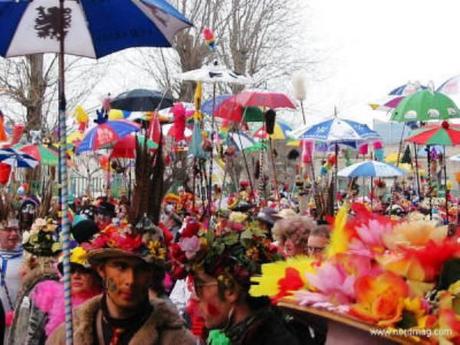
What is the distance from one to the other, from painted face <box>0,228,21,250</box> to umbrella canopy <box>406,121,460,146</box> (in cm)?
541

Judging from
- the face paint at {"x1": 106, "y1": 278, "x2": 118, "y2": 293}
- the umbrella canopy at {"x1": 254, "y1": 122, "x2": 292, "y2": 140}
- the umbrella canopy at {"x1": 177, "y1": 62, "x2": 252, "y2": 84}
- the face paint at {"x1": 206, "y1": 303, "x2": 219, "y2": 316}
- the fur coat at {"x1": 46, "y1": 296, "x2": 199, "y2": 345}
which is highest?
the umbrella canopy at {"x1": 177, "y1": 62, "x2": 252, "y2": 84}

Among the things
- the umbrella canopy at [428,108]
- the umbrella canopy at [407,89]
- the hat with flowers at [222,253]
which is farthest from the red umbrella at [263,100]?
the hat with flowers at [222,253]

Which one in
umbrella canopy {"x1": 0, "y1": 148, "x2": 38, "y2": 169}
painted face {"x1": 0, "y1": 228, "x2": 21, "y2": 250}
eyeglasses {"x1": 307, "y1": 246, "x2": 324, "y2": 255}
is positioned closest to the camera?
eyeglasses {"x1": 307, "y1": 246, "x2": 324, "y2": 255}

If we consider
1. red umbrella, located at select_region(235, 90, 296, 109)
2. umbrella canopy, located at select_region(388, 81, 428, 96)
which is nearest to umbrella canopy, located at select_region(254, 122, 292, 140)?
umbrella canopy, located at select_region(388, 81, 428, 96)

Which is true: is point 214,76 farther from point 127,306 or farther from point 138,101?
point 127,306

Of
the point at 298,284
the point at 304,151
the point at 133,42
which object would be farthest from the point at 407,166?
the point at 298,284

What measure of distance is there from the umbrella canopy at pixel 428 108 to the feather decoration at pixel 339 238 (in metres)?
7.98

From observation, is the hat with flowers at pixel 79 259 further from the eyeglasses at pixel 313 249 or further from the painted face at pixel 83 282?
the eyeglasses at pixel 313 249

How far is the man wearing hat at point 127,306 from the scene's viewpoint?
3344 mm

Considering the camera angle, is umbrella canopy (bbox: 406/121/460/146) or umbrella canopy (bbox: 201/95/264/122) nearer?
umbrella canopy (bbox: 406/121/460/146)

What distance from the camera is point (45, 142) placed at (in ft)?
47.7

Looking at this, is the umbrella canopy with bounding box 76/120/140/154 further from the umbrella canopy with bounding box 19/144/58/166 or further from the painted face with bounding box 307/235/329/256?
the painted face with bounding box 307/235/329/256

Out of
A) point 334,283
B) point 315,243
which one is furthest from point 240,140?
point 334,283

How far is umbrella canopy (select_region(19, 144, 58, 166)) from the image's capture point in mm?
12375
